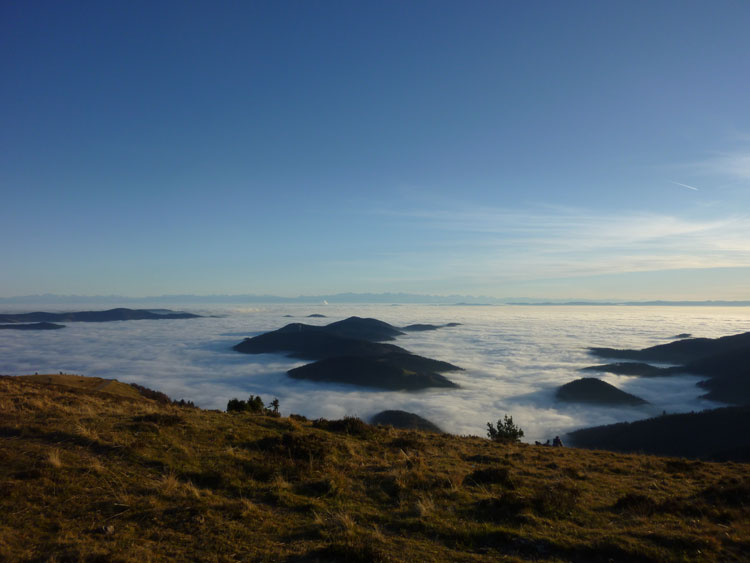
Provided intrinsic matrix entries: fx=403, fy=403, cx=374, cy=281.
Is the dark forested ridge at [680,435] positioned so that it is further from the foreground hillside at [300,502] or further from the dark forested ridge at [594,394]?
the foreground hillside at [300,502]

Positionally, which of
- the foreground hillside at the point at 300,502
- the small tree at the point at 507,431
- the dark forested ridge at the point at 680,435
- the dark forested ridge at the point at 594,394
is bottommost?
the dark forested ridge at the point at 594,394

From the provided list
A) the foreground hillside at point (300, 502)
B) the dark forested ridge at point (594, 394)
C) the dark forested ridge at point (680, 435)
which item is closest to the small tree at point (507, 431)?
the foreground hillside at point (300, 502)

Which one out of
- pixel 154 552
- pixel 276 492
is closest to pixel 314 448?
pixel 276 492

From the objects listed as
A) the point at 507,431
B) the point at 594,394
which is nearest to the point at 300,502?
the point at 507,431

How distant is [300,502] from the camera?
951cm

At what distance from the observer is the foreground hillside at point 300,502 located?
7289 mm

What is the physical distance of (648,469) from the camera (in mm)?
16781

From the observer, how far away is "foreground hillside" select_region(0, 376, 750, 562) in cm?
729

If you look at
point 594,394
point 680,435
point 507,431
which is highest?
point 507,431

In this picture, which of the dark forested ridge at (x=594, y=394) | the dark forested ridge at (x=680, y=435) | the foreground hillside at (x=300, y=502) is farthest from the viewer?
the dark forested ridge at (x=594, y=394)

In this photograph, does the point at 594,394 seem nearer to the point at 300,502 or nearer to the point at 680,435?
the point at 680,435

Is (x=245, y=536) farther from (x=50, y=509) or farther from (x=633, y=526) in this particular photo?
(x=633, y=526)

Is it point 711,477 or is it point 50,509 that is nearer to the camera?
point 50,509

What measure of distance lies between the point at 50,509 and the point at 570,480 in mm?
13949
